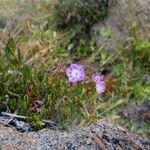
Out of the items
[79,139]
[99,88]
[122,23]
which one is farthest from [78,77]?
[122,23]

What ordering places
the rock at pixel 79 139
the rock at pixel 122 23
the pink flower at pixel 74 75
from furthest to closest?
the rock at pixel 122 23
the pink flower at pixel 74 75
the rock at pixel 79 139

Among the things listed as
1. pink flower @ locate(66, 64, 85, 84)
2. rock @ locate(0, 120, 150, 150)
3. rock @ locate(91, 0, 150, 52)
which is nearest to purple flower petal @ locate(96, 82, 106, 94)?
pink flower @ locate(66, 64, 85, 84)

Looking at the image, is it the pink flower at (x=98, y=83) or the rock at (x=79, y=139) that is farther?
the pink flower at (x=98, y=83)

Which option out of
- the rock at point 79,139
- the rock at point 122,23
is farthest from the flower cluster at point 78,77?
the rock at point 122,23

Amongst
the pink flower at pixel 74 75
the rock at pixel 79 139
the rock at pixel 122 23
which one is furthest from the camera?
the rock at pixel 122 23

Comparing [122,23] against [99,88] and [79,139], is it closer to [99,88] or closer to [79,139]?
[99,88]

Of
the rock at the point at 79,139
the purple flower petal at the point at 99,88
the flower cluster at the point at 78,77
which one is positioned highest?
the flower cluster at the point at 78,77

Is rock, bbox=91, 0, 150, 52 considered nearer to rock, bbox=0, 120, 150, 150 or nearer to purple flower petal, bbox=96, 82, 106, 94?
purple flower petal, bbox=96, 82, 106, 94

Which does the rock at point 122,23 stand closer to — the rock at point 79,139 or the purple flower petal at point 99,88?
the purple flower petal at point 99,88
